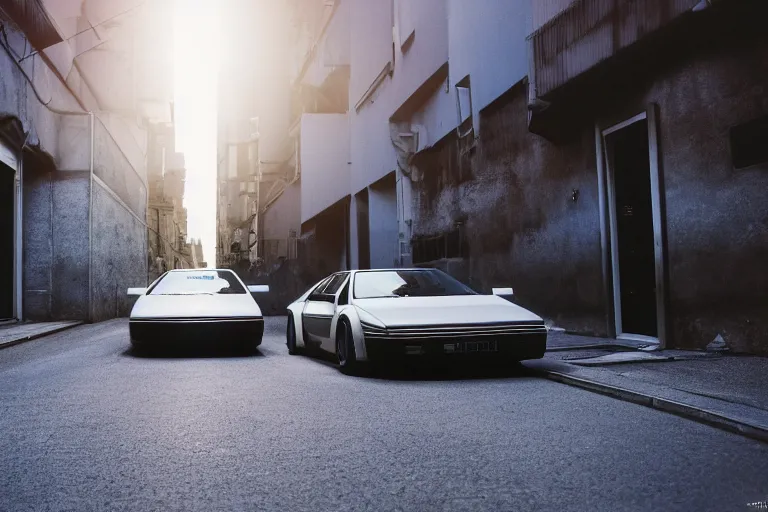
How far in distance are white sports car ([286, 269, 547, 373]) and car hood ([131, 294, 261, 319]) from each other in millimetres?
1438

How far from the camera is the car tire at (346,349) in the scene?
7434 mm

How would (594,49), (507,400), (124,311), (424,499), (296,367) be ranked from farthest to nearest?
(124,311) → (594,49) → (296,367) → (507,400) → (424,499)

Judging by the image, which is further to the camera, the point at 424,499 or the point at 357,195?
the point at 357,195

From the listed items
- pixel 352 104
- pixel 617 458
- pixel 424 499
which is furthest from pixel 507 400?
pixel 352 104

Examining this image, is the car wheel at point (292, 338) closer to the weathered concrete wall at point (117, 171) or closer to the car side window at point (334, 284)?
the car side window at point (334, 284)

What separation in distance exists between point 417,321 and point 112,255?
19568 mm

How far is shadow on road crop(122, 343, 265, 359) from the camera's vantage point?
967cm

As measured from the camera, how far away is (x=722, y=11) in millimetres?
7828

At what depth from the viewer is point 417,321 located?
23.0 ft

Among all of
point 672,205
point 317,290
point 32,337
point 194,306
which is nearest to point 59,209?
point 32,337

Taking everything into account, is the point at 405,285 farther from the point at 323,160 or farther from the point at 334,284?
the point at 323,160

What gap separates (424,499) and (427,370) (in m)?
4.85

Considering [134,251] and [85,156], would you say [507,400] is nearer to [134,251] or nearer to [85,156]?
[85,156]

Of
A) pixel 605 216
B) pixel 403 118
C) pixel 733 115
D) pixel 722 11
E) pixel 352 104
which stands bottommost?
pixel 605 216
